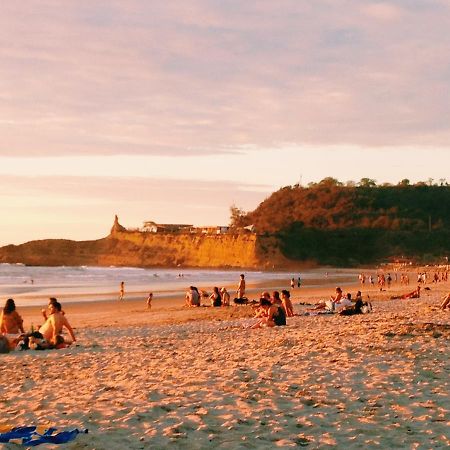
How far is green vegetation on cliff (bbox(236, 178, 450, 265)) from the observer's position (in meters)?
115

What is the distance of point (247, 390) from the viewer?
826cm

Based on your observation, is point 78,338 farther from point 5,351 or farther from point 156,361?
point 156,361

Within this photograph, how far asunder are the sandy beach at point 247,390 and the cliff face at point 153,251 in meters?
96.0

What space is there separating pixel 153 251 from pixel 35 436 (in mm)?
132868

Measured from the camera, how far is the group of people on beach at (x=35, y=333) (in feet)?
45.4

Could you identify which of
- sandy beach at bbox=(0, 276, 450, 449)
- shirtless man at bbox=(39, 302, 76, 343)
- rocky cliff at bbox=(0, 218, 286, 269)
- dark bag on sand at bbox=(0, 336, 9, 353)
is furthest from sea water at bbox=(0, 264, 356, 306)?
rocky cliff at bbox=(0, 218, 286, 269)

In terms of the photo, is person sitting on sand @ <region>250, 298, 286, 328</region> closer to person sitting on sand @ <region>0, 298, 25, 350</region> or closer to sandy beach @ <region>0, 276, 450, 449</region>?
sandy beach @ <region>0, 276, 450, 449</region>

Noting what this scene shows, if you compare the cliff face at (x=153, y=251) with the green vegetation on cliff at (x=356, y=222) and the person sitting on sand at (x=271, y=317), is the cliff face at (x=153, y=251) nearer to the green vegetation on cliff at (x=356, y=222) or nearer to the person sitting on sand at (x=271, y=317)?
the green vegetation on cliff at (x=356, y=222)

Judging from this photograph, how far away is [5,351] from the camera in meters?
13.4

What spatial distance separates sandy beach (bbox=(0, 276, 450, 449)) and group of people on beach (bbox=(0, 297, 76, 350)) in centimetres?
45

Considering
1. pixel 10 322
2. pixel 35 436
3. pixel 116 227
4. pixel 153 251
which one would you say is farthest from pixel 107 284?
pixel 116 227

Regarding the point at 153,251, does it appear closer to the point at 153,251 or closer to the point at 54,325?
the point at 153,251

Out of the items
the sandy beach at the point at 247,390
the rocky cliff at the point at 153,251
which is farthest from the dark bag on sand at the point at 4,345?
the rocky cliff at the point at 153,251

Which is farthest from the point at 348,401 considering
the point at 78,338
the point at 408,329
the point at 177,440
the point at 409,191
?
the point at 409,191
